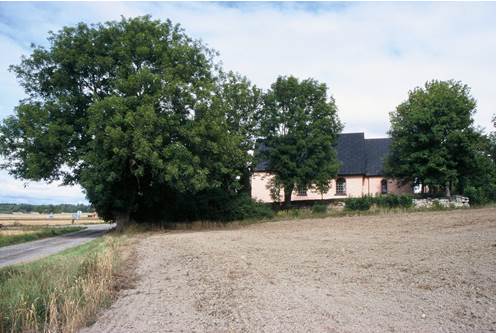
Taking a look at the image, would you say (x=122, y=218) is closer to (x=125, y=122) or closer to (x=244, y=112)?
(x=125, y=122)

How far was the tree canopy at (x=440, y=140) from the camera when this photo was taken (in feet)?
125

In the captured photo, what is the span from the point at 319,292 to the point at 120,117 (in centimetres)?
1943

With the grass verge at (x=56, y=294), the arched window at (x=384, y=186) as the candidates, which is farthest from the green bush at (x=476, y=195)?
the grass verge at (x=56, y=294)

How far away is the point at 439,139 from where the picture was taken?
38250mm

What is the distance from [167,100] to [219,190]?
10.9 metres

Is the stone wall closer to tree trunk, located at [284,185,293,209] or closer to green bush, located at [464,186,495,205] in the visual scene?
green bush, located at [464,186,495,205]

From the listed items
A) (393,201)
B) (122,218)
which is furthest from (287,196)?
(122,218)

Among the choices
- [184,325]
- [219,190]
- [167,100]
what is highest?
[167,100]

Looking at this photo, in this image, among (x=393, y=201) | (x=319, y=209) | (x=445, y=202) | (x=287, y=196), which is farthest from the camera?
(x=287, y=196)

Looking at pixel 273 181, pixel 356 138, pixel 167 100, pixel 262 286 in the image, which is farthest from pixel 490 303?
pixel 356 138

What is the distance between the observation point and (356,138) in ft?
186

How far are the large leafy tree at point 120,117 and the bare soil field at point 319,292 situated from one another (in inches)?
518

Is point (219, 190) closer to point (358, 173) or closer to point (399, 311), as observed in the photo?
point (358, 173)

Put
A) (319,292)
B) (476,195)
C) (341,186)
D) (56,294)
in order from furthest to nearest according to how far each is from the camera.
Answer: (341,186) → (476,195) → (56,294) → (319,292)
